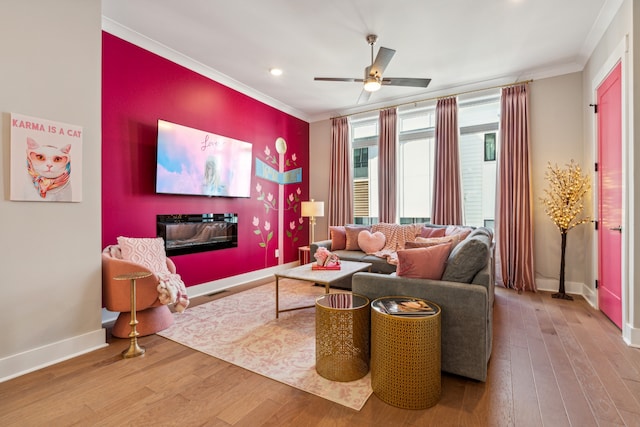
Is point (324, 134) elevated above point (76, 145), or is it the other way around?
point (324, 134)

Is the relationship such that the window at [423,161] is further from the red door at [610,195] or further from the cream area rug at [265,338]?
the cream area rug at [265,338]

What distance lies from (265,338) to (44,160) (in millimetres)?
2242

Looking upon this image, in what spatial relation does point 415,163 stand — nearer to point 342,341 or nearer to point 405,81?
point 405,81

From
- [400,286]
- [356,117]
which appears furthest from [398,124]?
[400,286]

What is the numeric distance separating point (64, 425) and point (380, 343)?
5.86ft

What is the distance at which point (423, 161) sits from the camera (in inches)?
209

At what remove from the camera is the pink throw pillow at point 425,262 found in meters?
2.21

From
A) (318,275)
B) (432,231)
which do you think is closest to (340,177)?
(432,231)

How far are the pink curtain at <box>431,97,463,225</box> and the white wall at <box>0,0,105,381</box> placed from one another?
14.8 feet

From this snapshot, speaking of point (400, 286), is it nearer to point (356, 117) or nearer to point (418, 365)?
point (418, 365)

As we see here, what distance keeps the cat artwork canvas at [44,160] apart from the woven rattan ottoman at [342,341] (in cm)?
220

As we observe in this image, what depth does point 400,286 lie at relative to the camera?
7.11 ft

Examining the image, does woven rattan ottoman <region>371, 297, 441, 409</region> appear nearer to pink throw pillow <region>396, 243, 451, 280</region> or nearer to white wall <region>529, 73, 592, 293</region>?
pink throw pillow <region>396, 243, 451, 280</region>

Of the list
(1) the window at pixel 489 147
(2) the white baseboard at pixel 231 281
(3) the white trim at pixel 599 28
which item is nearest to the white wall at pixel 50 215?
(2) the white baseboard at pixel 231 281
